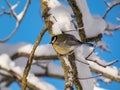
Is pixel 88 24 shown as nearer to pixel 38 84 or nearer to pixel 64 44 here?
pixel 64 44

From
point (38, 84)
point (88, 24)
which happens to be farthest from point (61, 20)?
point (38, 84)

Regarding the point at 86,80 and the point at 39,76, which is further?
the point at 39,76

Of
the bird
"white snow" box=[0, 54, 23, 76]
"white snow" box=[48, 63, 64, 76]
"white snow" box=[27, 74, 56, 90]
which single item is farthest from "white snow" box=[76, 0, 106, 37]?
"white snow" box=[48, 63, 64, 76]

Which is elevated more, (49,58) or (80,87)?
(80,87)

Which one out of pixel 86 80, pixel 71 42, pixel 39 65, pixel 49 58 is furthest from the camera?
pixel 39 65

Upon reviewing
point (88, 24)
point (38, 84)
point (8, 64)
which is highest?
point (88, 24)

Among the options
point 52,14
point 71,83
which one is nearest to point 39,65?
point 52,14

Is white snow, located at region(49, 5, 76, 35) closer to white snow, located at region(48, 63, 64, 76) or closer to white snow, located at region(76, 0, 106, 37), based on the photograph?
white snow, located at region(76, 0, 106, 37)

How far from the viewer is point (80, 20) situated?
0.76 m

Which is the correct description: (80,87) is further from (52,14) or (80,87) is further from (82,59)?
(52,14)

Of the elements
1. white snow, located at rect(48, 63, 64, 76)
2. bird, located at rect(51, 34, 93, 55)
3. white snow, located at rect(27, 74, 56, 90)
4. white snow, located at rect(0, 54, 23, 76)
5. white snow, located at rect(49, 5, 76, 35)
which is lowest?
white snow, located at rect(48, 63, 64, 76)

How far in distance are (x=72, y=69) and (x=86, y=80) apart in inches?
2.4

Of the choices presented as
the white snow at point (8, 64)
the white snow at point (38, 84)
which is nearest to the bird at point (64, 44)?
the white snow at point (38, 84)

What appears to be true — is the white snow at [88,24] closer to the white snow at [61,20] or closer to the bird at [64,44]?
the white snow at [61,20]
